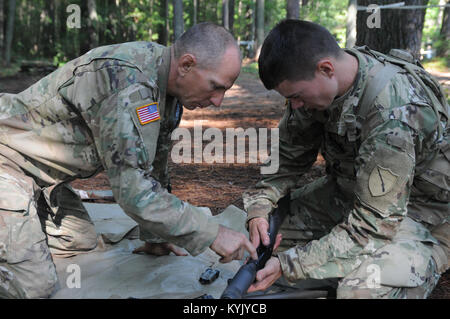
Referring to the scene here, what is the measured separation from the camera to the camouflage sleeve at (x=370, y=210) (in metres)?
2.31

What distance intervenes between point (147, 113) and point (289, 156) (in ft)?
3.90

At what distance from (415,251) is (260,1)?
74.1ft

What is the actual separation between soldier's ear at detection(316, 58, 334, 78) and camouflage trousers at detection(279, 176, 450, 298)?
985 millimetres

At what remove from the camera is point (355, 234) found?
2.45 m

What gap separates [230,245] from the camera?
2.49m

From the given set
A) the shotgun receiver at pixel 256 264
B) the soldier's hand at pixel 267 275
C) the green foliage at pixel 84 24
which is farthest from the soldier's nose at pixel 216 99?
the green foliage at pixel 84 24

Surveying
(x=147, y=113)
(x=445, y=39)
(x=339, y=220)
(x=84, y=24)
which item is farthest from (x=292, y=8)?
(x=147, y=113)

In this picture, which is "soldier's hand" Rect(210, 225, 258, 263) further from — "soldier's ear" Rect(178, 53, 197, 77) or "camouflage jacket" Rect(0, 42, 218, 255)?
"soldier's ear" Rect(178, 53, 197, 77)

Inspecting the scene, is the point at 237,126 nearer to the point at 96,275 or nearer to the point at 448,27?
the point at 96,275

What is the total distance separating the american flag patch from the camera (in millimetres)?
2406

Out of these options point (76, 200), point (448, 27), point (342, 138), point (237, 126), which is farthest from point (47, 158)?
point (448, 27)

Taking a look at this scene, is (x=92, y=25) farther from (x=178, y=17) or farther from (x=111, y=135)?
(x=111, y=135)

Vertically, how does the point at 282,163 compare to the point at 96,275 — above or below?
above

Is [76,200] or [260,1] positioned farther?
[260,1]
